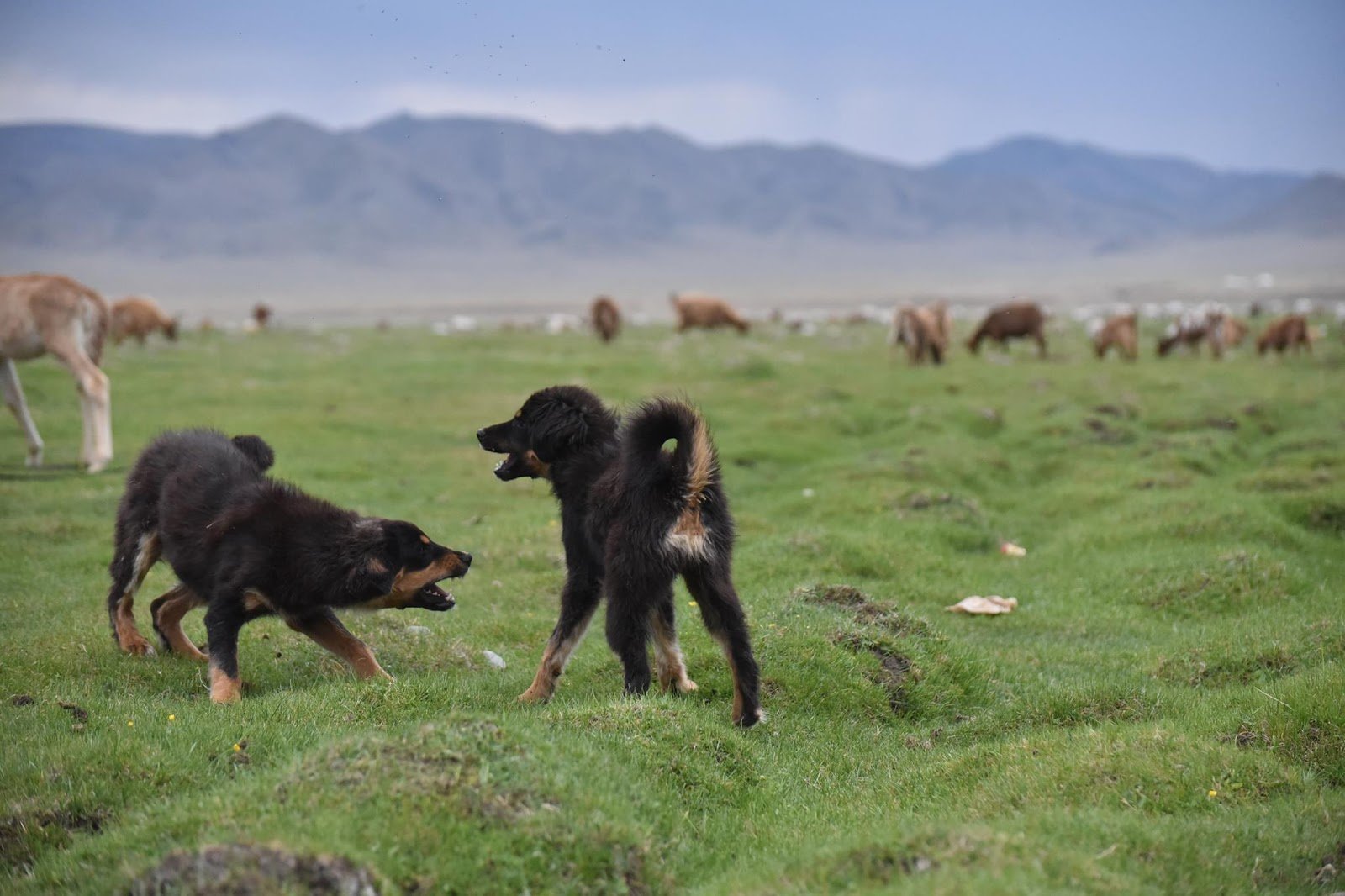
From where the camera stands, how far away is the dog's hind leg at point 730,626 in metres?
7.88

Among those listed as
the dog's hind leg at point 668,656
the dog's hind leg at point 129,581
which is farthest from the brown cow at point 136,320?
the dog's hind leg at point 668,656

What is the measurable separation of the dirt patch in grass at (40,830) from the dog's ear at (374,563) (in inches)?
97.0

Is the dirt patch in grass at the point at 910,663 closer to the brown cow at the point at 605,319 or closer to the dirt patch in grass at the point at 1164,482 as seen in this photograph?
the dirt patch in grass at the point at 1164,482

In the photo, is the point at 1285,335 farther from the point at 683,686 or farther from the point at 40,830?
the point at 40,830

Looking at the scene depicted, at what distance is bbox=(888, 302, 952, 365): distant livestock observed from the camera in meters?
35.2

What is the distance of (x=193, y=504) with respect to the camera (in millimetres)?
8805

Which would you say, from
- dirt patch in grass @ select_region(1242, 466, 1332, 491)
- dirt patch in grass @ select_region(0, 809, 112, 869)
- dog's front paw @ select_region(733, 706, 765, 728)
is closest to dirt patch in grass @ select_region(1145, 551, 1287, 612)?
dirt patch in grass @ select_region(1242, 466, 1332, 491)

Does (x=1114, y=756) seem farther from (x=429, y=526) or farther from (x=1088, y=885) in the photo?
(x=429, y=526)

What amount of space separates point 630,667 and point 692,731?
890 millimetres

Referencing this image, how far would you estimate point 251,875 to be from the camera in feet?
16.8

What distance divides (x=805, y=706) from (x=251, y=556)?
4.05 meters

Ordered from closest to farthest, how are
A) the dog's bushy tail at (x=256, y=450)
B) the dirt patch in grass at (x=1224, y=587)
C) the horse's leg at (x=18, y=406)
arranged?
the dog's bushy tail at (x=256, y=450) < the dirt patch in grass at (x=1224, y=587) < the horse's leg at (x=18, y=406)

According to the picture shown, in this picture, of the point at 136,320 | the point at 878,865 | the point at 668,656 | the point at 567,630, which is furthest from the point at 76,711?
the point at 136,320

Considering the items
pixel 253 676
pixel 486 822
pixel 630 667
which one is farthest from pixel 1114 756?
pixel 253 676
